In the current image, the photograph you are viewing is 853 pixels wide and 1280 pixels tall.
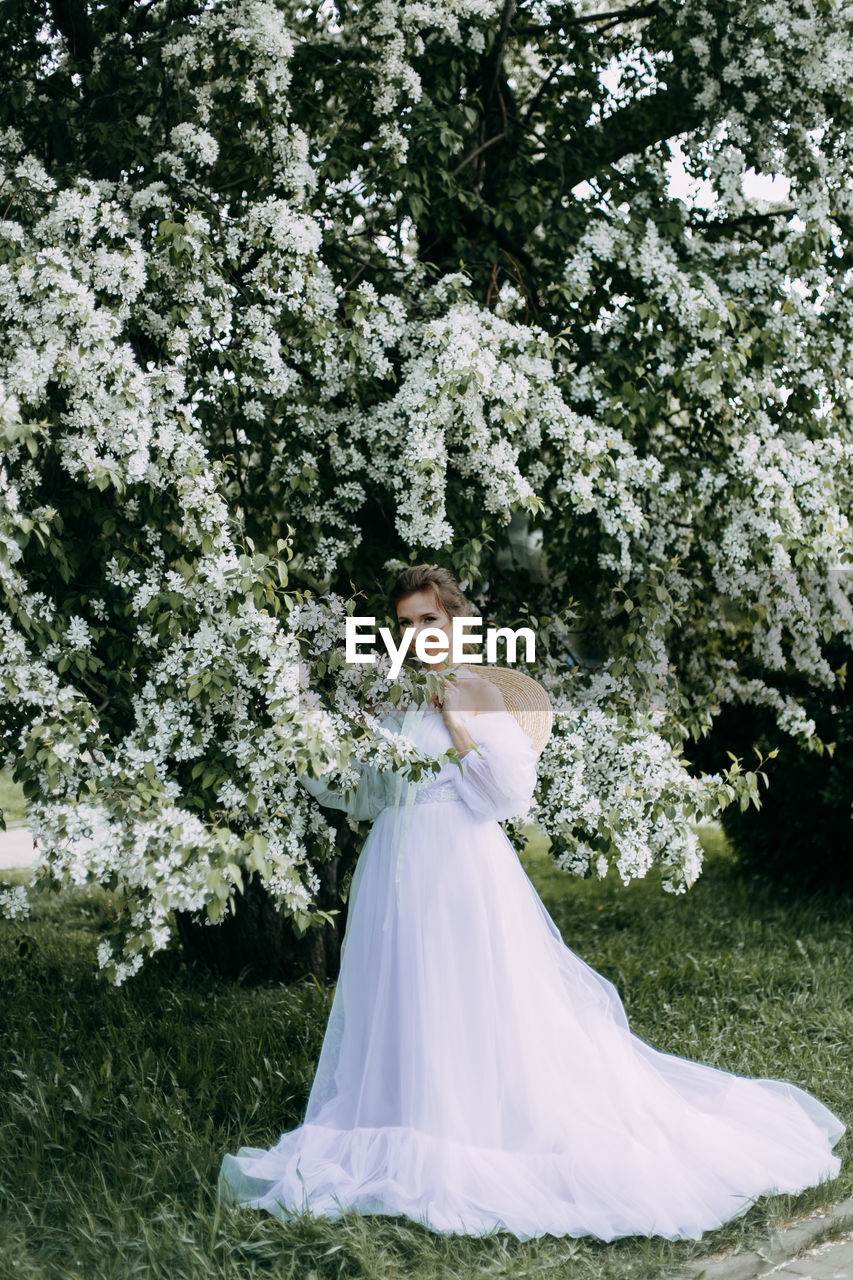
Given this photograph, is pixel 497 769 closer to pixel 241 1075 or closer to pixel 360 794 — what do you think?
pixel 360 794

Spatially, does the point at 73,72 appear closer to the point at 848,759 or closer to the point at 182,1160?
the point at 182,1160

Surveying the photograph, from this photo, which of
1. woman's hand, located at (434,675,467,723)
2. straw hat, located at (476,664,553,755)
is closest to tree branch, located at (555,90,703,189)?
straw hat, located at (476,664,553,755)

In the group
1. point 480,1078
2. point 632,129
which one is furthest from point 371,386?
point 480,1078

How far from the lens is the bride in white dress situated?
3.18 meters

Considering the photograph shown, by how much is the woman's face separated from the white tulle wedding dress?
0.82 ft

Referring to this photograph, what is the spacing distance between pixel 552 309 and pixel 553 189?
1.62 ft

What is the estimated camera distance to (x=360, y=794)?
3.65 meters

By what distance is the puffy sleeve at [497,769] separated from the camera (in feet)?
11.4

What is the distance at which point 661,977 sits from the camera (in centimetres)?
552

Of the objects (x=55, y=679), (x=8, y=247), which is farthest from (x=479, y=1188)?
(x=8, y=247)

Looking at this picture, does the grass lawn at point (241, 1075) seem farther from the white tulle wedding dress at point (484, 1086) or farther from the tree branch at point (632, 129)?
the tree branch at point (632, 129)

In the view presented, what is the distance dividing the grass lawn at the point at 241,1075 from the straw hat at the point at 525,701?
1.42 metres

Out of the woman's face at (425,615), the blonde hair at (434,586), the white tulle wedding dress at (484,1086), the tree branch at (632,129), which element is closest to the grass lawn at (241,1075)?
the white tulle wedding dress at (484,1086)

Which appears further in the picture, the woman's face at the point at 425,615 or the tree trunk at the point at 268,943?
the tree trunk at the point at 268,943
